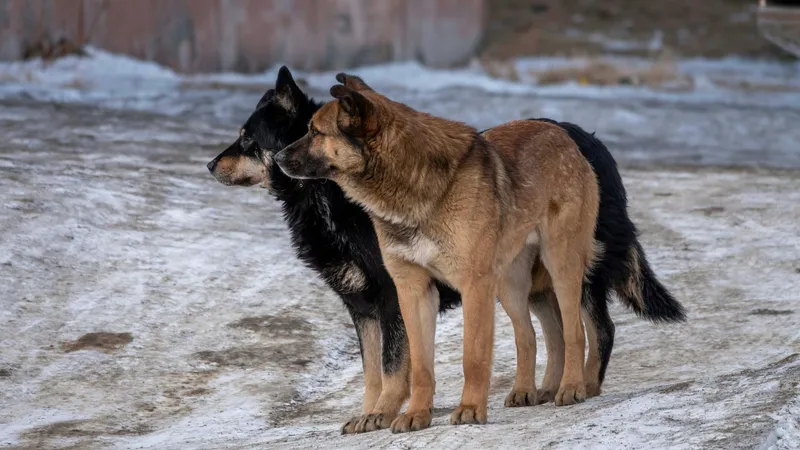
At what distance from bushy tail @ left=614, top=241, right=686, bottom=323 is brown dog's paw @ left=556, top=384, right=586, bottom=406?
0.78 m

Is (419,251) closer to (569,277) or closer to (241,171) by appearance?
(569,277)

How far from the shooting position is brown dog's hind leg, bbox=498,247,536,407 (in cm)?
612

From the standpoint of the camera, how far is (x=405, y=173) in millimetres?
5547

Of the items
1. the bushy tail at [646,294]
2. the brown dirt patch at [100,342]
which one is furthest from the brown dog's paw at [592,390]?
the brown dirt patch at [100,342]

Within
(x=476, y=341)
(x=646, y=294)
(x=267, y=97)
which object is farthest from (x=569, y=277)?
(x=267, y=97)

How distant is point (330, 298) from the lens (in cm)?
808

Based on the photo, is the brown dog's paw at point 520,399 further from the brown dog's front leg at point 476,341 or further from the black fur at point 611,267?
the brown dog's front leg at point 476,341

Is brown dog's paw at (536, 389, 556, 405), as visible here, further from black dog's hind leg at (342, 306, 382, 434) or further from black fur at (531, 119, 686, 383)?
black dog's hind leg at (342, 306, 382, 434)

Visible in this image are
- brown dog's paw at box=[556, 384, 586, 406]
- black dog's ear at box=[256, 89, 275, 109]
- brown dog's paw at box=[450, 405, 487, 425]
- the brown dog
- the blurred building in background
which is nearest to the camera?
brown dog's paw at box=[450, 405, 487, 425]

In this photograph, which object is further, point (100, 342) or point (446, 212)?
point (100, 342)

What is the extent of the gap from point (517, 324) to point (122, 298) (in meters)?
2.93

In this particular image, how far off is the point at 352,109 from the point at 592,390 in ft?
6.33

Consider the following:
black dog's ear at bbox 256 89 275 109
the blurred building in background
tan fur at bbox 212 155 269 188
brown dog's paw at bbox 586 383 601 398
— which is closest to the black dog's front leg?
brown dog's paw at bbox 586 383 601 398

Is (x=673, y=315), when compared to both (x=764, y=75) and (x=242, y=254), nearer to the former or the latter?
(x=242, y=254)
